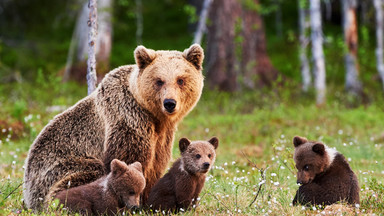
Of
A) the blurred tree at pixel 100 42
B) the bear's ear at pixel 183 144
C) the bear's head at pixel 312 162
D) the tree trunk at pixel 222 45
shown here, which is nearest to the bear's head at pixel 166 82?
the bear's ear at pixel 183 144

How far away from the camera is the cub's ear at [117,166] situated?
580 cm

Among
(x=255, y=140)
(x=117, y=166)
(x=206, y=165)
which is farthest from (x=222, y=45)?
(x=117, y=166)

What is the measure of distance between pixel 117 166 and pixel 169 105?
0.97 meters

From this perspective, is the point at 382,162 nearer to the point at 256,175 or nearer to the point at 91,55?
the point at 256,175

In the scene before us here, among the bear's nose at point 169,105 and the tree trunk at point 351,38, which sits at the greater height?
the tree trunk at point 351,38

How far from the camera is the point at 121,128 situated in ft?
21.0

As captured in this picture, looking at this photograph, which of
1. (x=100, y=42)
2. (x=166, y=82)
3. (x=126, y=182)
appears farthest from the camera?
(x=100, y=42)

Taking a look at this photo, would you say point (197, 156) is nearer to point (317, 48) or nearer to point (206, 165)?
point (206, 165)

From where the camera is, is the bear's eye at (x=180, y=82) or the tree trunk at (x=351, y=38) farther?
the tree trunk at (x=351, y=38)

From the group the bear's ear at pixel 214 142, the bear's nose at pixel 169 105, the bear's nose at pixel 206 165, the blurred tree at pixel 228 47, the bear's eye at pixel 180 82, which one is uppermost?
the blurred tree at pixel 228 47

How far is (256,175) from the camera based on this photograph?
8.47 meters

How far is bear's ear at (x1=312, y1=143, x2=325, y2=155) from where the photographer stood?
623 cm

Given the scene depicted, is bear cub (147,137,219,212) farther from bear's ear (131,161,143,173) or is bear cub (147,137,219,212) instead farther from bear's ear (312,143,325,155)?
bear's ear (312,143,325,155)

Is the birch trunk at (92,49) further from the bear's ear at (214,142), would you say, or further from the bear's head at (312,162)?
the bear's head at (312,162)
